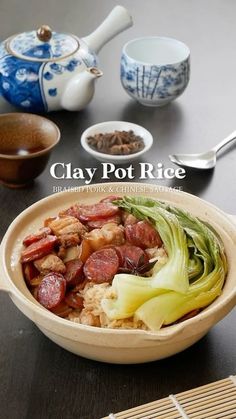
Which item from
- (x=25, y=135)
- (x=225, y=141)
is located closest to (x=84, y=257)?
(x=25, y=135)

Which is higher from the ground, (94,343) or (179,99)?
(94,343)

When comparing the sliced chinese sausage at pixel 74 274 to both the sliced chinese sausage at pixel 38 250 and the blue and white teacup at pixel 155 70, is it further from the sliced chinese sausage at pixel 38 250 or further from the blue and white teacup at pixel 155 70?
the blue and white teacup at pixel 155 70

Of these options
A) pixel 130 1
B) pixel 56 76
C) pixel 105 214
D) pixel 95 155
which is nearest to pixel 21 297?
pixel 105 214

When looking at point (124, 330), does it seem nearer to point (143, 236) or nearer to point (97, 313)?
point (97, 313)

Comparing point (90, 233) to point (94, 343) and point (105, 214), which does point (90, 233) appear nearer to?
point (105, 214)

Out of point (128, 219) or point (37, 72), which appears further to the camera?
point (37, 72)

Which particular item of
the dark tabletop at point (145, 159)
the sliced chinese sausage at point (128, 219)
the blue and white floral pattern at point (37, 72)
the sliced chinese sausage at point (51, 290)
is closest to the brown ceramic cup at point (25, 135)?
the dark tabletop at point (145, 159)
